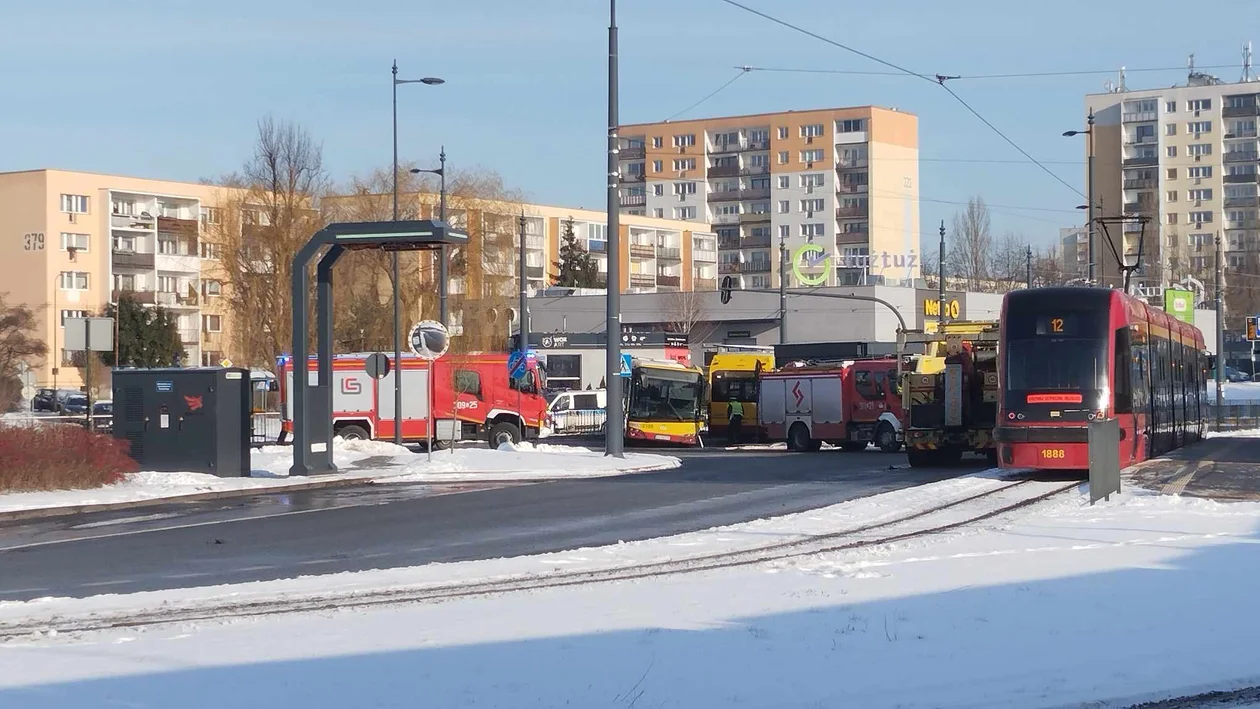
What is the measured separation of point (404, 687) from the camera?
812 cm

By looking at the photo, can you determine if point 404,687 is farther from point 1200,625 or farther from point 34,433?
point 34,433

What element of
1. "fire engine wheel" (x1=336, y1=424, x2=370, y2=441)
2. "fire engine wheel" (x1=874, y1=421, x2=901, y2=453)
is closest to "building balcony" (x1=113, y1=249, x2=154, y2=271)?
"fire engine wheel" (x1=336, y1=424, x2=370, y2=441)

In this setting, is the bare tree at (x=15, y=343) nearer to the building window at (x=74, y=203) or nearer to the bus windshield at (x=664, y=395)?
the building window at (x=74, y=203)

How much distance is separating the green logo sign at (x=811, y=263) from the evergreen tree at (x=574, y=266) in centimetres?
1896

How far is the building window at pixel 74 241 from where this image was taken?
8875 centimetres

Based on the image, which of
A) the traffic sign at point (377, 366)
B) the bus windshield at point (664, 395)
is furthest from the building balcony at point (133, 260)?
the traffic sign at point (377, 366)

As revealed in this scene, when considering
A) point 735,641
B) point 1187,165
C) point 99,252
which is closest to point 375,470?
point 735,641

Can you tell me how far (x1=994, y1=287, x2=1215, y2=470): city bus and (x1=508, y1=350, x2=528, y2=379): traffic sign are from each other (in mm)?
20815

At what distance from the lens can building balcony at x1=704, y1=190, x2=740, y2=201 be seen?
128500 mm

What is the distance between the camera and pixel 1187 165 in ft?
444

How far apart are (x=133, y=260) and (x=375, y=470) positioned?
6928 centimetres

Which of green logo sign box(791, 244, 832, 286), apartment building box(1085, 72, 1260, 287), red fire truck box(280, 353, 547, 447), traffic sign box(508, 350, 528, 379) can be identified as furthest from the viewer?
apartment building box(1085, 72, 1260, 287)

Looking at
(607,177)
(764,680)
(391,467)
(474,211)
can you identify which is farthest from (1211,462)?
(474,211)

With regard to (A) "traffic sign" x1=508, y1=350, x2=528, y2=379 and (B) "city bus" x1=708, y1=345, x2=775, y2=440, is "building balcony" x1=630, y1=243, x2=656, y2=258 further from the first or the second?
(A) "traffic sign" x1=508, y1=350, x2=528, y2=379
